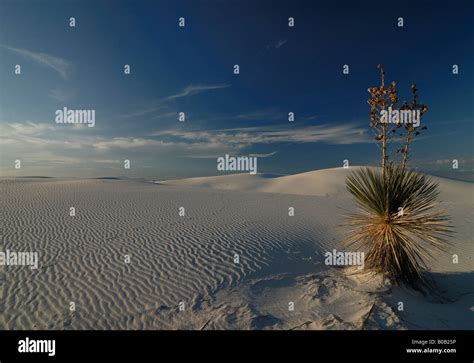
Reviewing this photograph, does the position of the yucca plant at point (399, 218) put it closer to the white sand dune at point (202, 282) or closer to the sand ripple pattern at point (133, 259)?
the white sand dune at point (202, 282)

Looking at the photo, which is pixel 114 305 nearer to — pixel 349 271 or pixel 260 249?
pixel 260 249

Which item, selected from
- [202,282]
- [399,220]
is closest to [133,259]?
[202,282]

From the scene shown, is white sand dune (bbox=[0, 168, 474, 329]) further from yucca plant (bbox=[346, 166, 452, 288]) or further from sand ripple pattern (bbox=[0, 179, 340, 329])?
yucca plant (bbox=[346, 166, 452, 288])

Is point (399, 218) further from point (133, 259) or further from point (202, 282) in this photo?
point (133, 259)

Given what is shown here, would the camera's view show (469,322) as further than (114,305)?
No

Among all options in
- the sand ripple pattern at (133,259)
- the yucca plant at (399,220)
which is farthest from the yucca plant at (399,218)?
the sand ripple pattern at (133,259)

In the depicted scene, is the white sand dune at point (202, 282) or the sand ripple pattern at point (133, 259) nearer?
the white sand dune at point (202, 282)

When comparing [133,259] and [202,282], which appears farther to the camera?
[133,259]

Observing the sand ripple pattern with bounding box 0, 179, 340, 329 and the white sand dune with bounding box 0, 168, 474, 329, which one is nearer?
the white sand dune with bounding box 0, 168, 474, 329

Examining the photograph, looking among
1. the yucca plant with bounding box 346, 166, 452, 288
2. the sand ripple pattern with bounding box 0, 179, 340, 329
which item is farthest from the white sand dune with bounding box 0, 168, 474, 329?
the yucca plant with bounding box 346, 166, 452, 288

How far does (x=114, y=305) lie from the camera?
5.63 metres

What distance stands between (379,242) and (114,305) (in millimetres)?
6866

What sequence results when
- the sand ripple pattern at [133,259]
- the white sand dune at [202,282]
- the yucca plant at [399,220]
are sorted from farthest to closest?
the yucca plant at [399,220] < the sand ripple pattern at [133,259] < the white sand dune at [202,282]
